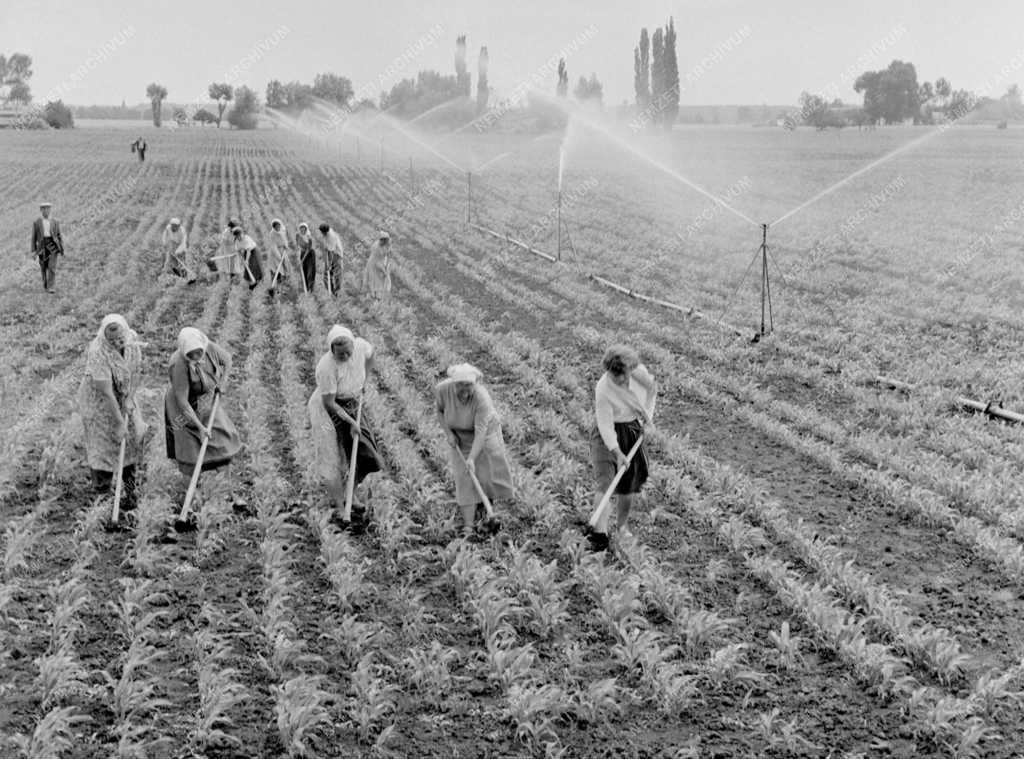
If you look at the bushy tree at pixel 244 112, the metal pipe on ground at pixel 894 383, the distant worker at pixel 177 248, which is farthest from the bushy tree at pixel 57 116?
the metal pipe on ground at pixel 894 383

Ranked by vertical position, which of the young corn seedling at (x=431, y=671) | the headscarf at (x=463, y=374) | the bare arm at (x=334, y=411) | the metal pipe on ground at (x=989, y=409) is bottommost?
the young corn seedling at (x=431, y=671)

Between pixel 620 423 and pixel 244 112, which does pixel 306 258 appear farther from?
pixel 244 112

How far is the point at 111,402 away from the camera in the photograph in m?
8.07

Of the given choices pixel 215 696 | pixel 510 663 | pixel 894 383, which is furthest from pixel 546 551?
pixel 894 383

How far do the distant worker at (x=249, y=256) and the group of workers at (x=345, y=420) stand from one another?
416 inches

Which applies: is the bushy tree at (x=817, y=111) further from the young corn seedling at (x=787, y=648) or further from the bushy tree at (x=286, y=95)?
the young corn seedling at (x=787, y=648)

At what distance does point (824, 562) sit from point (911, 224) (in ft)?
82.5

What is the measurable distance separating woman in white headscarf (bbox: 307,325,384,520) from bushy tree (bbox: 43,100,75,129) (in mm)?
112276

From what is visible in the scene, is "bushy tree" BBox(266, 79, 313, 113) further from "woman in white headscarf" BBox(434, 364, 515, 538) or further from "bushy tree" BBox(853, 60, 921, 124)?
"woman in white headscarf" BBox(434, 364, 515, 538)

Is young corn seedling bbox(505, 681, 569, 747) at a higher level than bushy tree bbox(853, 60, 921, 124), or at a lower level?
lower

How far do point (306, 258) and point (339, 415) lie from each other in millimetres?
11399

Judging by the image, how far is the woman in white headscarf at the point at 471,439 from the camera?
25.0 ft

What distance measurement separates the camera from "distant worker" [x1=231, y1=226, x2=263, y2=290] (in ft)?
60.8

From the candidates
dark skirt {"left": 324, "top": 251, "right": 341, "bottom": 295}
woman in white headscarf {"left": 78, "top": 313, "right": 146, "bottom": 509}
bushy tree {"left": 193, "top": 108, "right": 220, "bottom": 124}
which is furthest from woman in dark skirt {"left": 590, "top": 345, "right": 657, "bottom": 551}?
bushy tree {"left": 193, "top": 108, "right": 220, "bottom": 124}
